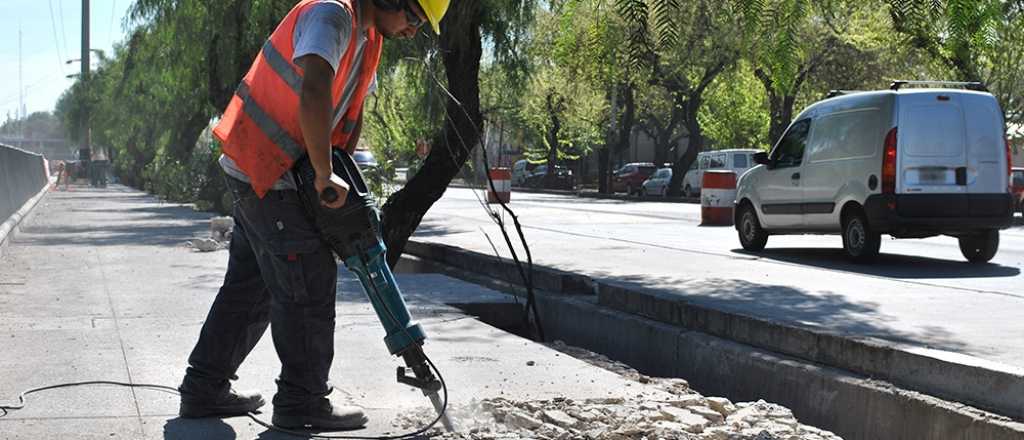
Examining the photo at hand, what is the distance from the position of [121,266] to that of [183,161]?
2387 centimetres

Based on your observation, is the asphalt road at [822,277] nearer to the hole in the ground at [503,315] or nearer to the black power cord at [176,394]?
the hole in the ground at [503,315]

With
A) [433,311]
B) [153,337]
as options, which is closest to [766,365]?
[433,311]

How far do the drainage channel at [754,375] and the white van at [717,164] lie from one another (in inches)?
1229

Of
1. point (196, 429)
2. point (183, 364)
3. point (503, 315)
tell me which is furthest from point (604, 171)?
point (196, 429)

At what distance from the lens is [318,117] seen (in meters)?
4.45

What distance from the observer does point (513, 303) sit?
9594mm

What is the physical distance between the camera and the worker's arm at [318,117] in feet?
14.6

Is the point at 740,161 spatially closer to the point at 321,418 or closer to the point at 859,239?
the point at 859,239

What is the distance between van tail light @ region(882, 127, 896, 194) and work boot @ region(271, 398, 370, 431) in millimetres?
10279

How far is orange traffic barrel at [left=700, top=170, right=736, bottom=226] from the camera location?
23.5 meters

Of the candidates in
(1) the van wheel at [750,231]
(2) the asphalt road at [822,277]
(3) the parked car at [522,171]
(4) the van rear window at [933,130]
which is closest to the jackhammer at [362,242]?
(2) the asphalt road at [822,277]

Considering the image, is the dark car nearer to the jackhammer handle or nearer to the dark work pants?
the dark work pants

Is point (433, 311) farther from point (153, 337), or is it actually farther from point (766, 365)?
point (766, 365)

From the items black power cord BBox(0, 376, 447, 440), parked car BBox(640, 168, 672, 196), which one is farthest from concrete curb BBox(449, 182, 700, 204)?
black power cord BBox(0, 376, 447, 440)
